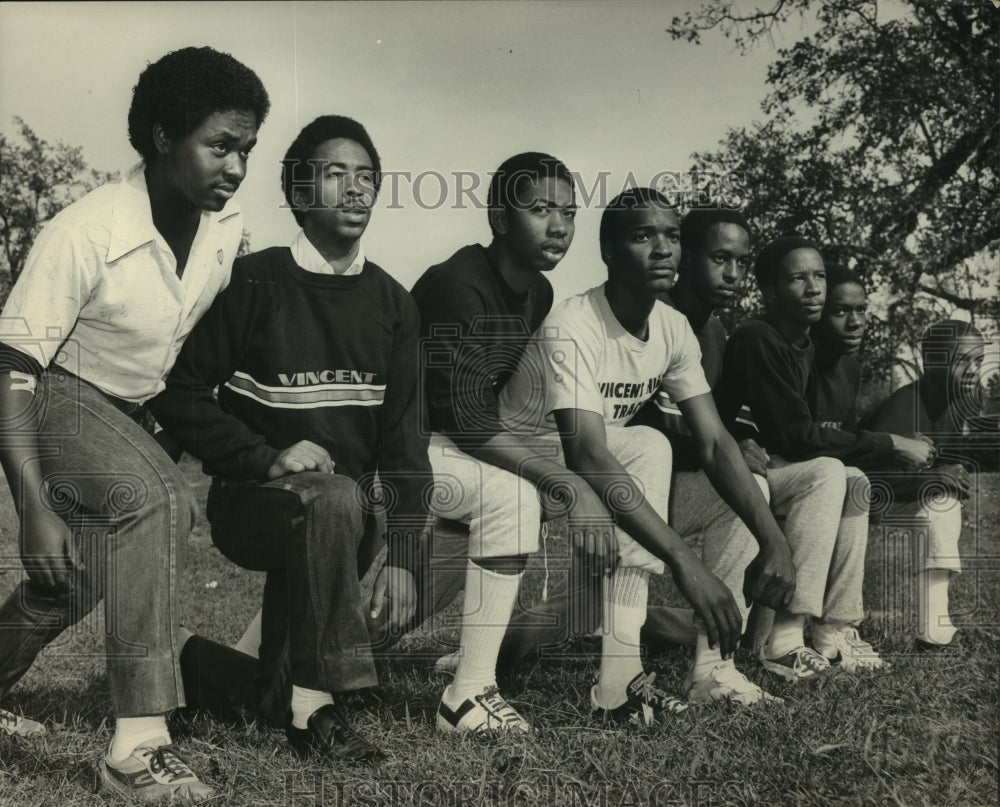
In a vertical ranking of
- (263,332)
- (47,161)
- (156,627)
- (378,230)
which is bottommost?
(156,627)

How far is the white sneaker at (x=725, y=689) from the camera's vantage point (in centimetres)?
316

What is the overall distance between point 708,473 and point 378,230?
4.56 feet

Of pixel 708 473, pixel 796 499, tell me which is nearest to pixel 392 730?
pixel 708 473

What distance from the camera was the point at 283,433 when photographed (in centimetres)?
298

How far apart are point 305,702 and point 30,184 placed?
6.70 ft

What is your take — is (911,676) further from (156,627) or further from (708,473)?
(156,627)

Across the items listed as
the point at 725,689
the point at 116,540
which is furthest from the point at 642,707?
the point at 116,540

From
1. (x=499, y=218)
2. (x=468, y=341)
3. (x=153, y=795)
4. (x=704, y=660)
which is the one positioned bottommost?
(x=153, y=795)

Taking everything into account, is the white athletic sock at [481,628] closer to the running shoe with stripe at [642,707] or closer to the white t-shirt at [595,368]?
the running shoe with stripe at [642,707]

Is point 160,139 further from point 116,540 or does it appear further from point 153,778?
point 153,778

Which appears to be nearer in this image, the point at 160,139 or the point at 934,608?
the point at 160,139

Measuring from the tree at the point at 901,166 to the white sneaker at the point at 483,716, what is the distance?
6.07 feet

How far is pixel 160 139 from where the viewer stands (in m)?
2.91

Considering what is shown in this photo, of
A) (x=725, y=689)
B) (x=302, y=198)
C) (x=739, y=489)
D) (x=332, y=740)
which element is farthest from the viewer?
(x=739, y=489)
